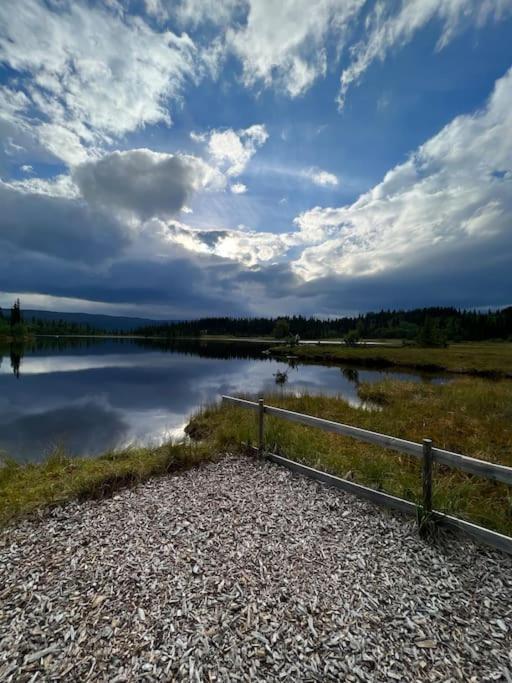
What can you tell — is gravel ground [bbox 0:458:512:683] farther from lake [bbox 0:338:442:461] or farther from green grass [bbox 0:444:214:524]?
lake [bbox 0:338:442:461]

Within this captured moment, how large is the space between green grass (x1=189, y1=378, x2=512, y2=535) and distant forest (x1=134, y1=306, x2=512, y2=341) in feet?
202

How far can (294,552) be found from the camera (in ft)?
14.6

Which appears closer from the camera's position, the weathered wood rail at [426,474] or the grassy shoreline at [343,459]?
the weathered wood rail at [426,474]

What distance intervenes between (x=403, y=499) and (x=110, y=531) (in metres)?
4.94

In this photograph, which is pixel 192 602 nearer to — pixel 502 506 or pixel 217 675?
pixel 217 675

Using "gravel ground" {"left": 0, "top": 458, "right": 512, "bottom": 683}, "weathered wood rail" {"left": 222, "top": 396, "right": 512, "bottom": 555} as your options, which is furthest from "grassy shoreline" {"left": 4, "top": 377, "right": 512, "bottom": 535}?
"gravel ground" {"left": 0, "top": 458, "right": 512, "bottom": 683}

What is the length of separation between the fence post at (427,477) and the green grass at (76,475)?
5013 mm

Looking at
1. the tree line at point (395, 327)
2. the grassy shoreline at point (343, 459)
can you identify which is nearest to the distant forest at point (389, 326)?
the tree line at point (395, 327)

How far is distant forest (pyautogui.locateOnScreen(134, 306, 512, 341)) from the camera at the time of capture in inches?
3944

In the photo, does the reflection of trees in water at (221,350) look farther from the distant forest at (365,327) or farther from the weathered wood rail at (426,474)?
the weathered wood rail at (426,474)

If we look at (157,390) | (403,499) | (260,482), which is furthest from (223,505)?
(157,390)

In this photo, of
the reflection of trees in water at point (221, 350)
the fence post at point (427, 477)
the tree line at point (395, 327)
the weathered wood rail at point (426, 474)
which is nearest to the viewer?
the weathered wood rail at point (426, 474)

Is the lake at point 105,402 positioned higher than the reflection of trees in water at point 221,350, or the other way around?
the reflection of trees in water at point 221,350

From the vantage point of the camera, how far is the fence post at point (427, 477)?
4926 mm
